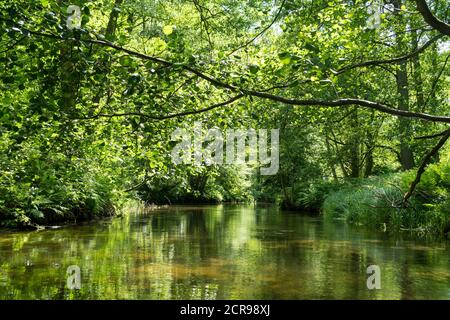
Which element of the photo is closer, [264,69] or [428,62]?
[264,69]

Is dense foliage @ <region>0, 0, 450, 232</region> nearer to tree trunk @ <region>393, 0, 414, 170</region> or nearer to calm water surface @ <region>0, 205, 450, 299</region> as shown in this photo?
tree trunk @ <region>393, 0, 414, 170</region>

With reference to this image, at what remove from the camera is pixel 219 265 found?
7.92m

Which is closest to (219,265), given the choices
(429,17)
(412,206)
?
(429,17)

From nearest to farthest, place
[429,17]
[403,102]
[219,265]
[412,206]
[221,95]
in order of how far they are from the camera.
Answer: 1. [429,17]
2. [219,265]
3. [221,95]
4. [412,206]
5. [403,102]

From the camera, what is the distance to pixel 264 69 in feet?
25.9

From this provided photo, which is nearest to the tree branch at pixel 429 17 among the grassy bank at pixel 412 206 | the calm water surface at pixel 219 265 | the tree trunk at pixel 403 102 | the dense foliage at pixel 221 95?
the dense foliage at pixel 221 95

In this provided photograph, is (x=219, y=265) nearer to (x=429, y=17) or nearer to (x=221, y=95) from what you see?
(x=221, y=95)

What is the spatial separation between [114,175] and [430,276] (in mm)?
13444

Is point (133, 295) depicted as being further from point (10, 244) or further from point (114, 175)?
point (114, 175)

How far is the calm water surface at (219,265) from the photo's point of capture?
6074 millimetres

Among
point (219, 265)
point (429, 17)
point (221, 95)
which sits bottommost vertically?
point (219, 265)

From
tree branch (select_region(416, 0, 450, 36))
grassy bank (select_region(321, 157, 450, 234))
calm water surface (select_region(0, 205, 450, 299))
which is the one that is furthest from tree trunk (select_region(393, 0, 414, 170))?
tree branch (select_region(416, 0, 450, 36))
